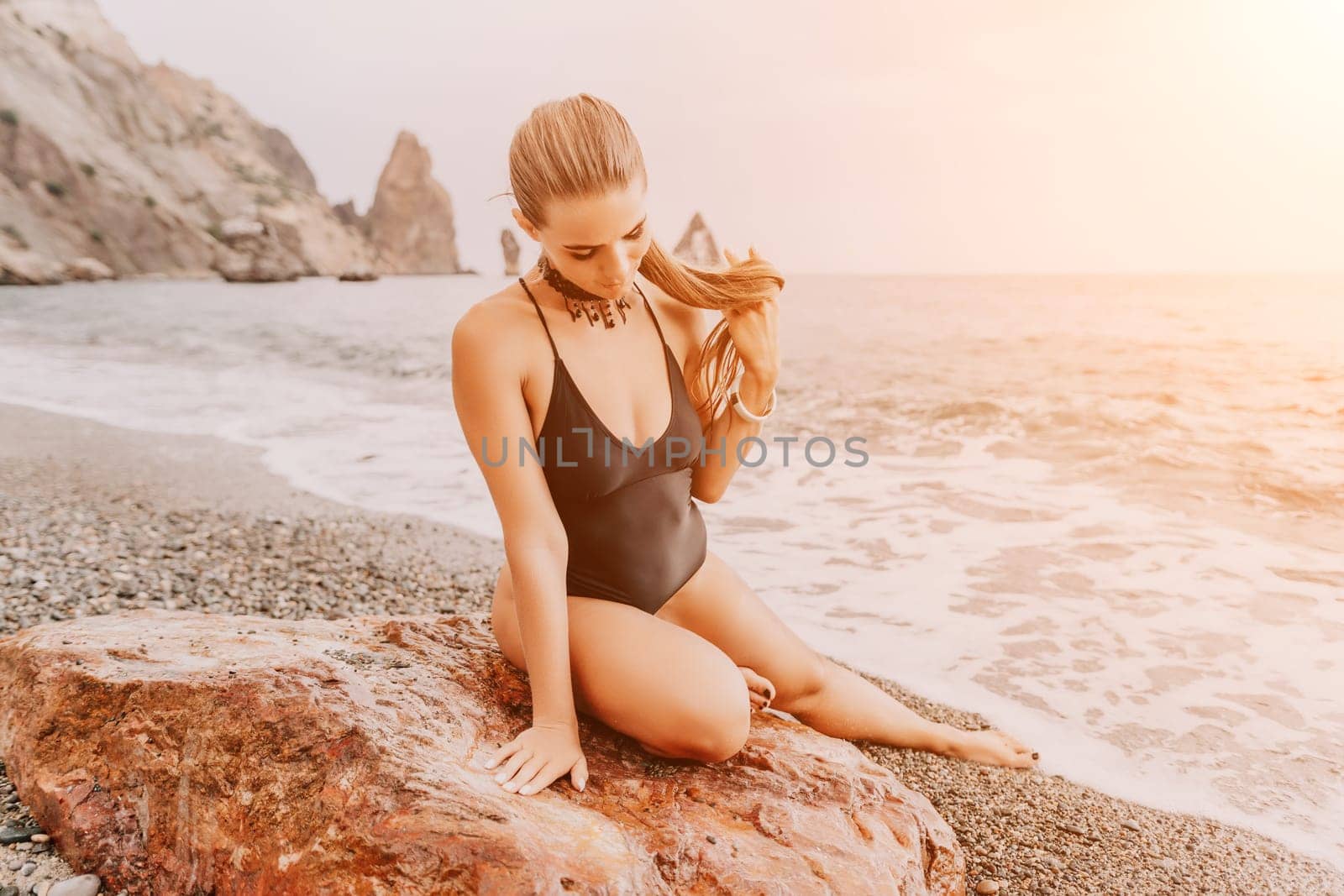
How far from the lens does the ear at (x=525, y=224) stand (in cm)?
213

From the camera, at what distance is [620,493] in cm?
247

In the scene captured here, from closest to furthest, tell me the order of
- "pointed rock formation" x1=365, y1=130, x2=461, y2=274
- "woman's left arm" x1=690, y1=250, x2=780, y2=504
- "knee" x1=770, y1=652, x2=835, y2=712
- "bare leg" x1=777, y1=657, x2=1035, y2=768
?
"woman's left arm" x1=690, y1=250, x2=780, y2=504 < "knee" x1=770, y1=652, x2=835, y2=712 < "bare leg" x1=777, y1=657, x2=1035, y2=768 < "pointed rock formation" x1=365, y1=130, x2=461, y2=274

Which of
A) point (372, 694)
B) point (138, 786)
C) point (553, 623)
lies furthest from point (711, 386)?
point (138, 786)

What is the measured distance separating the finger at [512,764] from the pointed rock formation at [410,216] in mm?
108287

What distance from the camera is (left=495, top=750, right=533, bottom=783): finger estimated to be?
2.01 m

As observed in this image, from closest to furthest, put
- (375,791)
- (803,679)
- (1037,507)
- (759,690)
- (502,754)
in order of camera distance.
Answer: (375,791) < (502,754) < (759,690) < (803,679) < (1037,507)

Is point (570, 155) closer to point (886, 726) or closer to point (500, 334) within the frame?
point (500, 334)

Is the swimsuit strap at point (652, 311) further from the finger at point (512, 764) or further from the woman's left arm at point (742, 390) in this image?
the finger at point (512, 764)

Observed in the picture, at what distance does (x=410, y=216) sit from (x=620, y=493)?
366 ft

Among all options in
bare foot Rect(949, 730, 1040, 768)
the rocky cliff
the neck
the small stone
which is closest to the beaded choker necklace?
the neck

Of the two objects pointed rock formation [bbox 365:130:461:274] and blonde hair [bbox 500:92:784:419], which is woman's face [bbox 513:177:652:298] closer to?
blonde hair [bbox 500:92:784:419]

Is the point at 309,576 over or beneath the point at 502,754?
beneath

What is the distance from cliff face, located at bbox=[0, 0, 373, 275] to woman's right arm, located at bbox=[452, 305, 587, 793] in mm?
60251

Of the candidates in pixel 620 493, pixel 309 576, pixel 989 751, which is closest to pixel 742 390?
pixel 620 493
